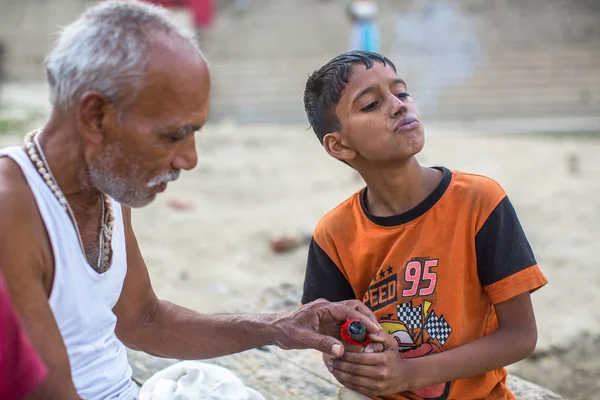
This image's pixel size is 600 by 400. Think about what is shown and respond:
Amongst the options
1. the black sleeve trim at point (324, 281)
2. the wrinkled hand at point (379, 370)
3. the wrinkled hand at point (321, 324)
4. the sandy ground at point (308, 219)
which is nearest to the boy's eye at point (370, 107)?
the black sleeve trim at point (324, 281)

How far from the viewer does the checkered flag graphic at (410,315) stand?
223 centimetres

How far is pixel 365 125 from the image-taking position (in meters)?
2.28

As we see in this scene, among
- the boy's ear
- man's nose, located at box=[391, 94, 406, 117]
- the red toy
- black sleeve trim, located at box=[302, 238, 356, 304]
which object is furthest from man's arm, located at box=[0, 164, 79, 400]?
man's nose, located at box=[391, 94, 406, 117]

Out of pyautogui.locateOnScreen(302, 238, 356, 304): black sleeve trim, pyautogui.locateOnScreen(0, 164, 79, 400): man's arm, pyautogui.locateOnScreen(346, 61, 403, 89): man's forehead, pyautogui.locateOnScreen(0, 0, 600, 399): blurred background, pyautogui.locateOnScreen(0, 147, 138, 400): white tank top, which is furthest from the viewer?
pyautogui.locateOnScreen(0, 0, 600, 399): blurred background

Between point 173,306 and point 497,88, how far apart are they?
1613 cm

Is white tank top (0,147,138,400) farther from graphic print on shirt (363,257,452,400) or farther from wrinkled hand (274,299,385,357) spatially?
graphic print on shirt (363,257,452,400)

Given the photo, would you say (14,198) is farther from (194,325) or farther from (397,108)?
(397,108)

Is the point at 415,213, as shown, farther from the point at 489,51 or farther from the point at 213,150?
the point at 489,51

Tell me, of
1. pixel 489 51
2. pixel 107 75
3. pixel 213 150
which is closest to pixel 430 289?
pixel 107 75

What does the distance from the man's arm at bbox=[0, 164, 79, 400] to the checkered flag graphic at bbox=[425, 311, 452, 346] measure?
1138mm

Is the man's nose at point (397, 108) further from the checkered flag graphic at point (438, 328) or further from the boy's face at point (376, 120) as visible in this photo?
the checkered flag graphic at point (438, 328)

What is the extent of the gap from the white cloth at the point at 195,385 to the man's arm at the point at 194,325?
69 millimetres

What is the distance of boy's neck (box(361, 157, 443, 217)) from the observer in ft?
7.47

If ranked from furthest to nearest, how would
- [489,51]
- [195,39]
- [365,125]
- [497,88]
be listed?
[489,51], [497,88], [365,125], [195,39]
